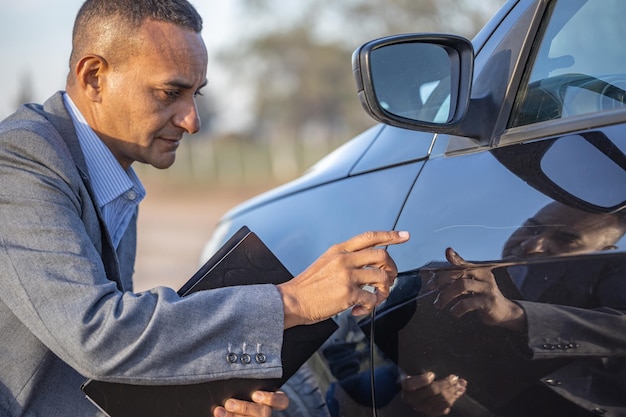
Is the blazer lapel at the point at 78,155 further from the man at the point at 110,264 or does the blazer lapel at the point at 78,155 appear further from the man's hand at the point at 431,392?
the man's hand at the point at 431,392

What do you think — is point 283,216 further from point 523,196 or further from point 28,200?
point 523,196

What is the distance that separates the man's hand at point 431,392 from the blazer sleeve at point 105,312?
29 centimetres

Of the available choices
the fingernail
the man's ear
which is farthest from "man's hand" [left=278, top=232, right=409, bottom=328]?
the man's ear

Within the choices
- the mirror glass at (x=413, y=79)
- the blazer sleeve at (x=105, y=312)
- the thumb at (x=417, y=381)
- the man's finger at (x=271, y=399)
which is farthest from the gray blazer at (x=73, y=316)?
the mirror glass at (x=413, y=79)

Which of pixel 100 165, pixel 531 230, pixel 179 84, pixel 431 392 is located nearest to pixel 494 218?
pixel 531 230

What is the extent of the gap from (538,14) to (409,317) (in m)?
0.72

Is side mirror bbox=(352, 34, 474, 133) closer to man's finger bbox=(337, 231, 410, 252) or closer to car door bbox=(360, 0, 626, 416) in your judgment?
car door bbox=(360, 0, 626, 416)

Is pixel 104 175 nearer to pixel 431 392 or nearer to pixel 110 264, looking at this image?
pixel 110 264

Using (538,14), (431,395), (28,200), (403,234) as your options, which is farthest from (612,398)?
(28,200)

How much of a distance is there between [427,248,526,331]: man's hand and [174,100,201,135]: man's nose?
838mm

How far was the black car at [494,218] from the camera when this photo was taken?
1457mm

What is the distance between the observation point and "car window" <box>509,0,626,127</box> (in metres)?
1.72

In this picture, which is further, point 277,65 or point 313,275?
point 277,65

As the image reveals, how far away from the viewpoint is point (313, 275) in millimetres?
1785
